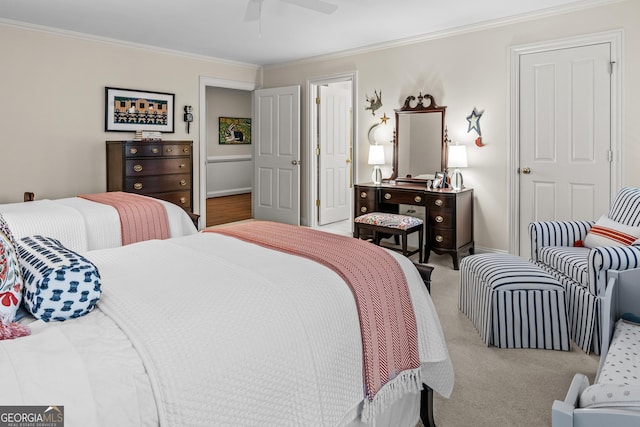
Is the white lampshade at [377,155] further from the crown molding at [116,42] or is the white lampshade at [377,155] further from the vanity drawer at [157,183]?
the crown molding at [116,42]

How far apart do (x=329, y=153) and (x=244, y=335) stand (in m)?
5.55

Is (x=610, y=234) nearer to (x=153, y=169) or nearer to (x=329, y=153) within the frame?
(x=329, y=153)

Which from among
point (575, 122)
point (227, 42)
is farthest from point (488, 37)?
point (227, 42)

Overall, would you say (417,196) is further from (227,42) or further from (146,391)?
(146,391)

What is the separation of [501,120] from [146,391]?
442 cm

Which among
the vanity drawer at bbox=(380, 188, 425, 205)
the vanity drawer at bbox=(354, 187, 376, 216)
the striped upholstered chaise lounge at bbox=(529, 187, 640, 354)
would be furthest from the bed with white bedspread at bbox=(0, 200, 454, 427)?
the vanity drawer at bbox=(354, 187, 376, 216)

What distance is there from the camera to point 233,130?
970 centimetres

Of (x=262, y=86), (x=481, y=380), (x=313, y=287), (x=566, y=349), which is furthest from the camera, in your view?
(x=262, y=86)

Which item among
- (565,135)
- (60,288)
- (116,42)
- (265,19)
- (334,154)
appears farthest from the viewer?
(334,154)

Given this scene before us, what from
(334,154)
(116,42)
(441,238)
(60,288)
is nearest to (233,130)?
(334,154)

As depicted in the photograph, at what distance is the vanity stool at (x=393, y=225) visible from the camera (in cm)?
449

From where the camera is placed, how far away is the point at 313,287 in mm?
1468

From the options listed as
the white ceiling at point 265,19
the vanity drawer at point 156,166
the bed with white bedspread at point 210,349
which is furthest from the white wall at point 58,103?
the bed with white bedspread at point 210,349

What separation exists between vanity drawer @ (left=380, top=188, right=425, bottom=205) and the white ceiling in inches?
68.2
